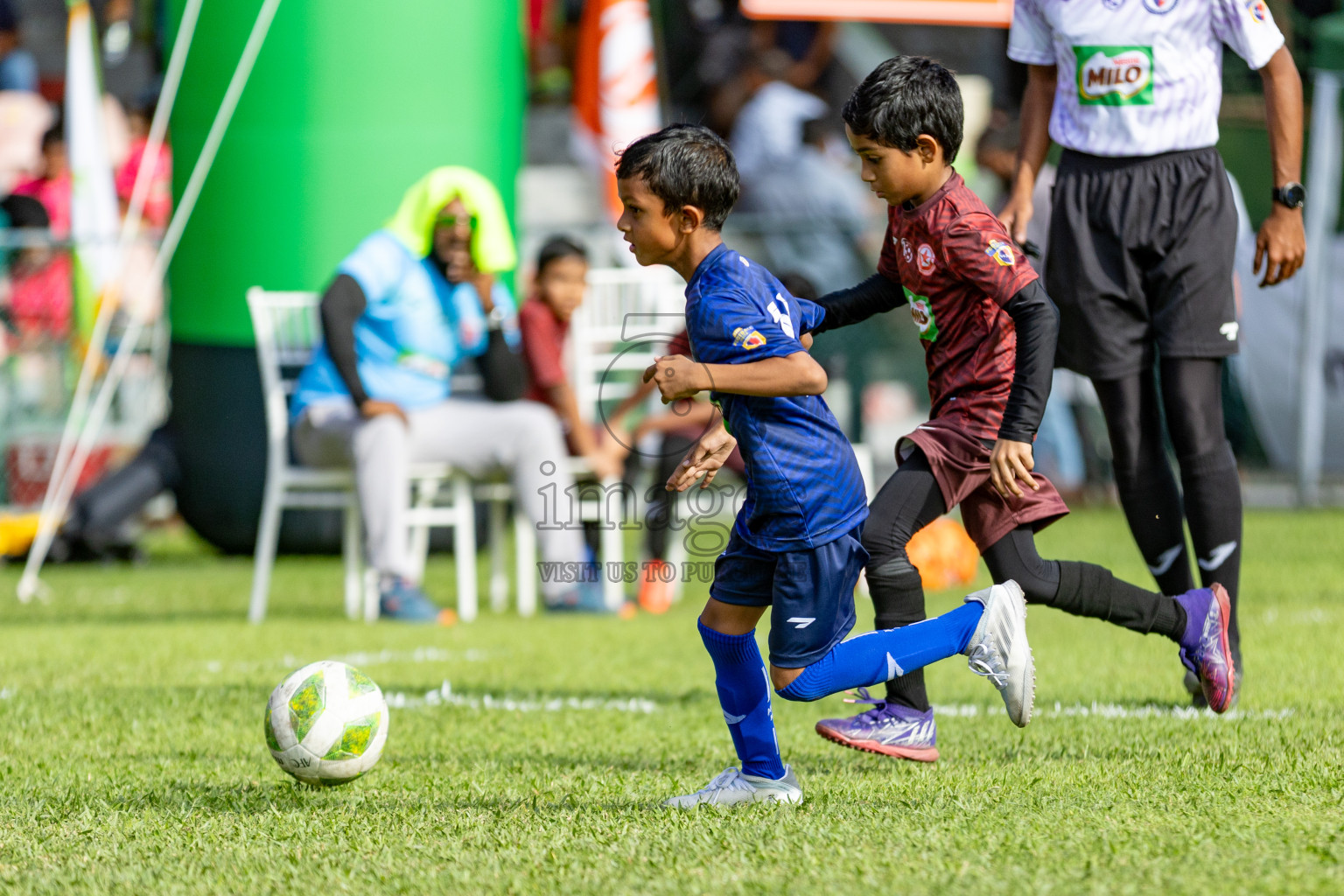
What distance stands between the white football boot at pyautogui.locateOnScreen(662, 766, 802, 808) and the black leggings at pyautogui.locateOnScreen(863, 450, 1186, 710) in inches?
21.8

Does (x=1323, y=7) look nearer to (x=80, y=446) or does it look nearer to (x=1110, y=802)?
(x=80, y=446)

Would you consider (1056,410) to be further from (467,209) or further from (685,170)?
(685,170)

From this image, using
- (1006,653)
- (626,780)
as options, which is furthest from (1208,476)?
(626,780)

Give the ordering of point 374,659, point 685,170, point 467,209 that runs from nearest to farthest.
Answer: point 685,170 < point 374,659 < point 467,209

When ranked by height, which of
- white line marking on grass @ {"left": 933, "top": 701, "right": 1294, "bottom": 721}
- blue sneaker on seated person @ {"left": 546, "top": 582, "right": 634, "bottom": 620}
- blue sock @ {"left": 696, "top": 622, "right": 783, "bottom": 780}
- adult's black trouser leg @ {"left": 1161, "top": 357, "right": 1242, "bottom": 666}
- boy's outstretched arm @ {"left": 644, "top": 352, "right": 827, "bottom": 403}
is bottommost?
blue sneaker on seated person @ {"left": 546, "top": 582, "right": 634, "bottom": 620}

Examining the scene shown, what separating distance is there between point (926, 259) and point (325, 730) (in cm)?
169

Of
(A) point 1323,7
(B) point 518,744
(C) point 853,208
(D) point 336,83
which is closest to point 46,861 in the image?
(B) point 518,744

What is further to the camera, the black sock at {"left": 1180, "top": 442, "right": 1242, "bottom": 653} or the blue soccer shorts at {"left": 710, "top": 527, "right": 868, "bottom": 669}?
the black sock at {"left": 1180, "top": 442, "right": 1242, "bottom": 653}

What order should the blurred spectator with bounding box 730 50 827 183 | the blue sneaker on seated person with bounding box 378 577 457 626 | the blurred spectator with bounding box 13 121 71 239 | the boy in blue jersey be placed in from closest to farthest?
the boy in blue jersey
the blue sneaker on seated person with bounding box 378 577 457 626
the blurred spectator with bounding box 13 121 71 239
the blurred spectator with bounding box 730 50 827 183

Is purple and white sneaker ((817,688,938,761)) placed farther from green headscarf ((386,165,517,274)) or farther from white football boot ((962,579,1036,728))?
green headscarf ((386,165,517,274))

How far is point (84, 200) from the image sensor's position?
1126 cm

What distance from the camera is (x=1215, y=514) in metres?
4.51

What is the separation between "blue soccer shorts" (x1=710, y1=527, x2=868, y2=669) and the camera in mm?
3275

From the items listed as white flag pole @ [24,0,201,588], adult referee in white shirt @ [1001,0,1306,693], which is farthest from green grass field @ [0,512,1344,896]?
white flag pole @ [24,0,201,588]
